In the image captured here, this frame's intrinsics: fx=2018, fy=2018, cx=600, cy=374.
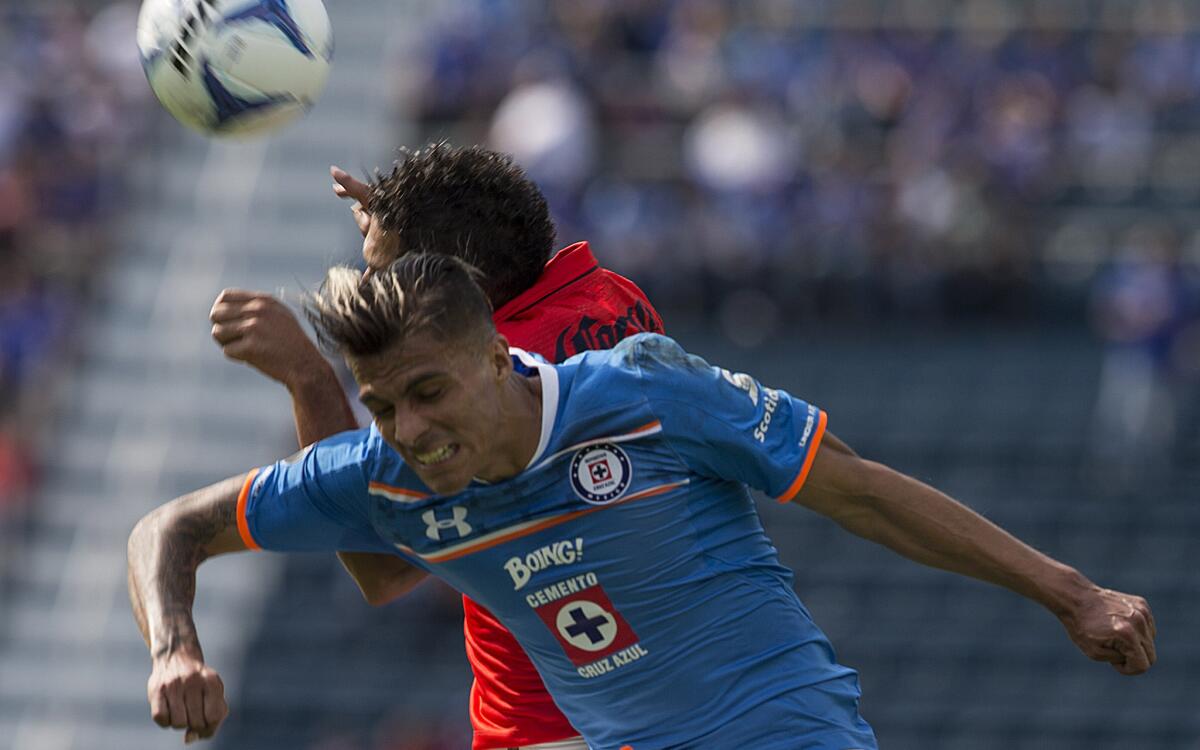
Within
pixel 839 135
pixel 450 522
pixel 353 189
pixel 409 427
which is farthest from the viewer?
pixel 839 135

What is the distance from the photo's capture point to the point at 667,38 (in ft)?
50.4

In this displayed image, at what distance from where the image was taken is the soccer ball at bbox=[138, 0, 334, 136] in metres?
5.11

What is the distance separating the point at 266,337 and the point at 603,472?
92 centimetres

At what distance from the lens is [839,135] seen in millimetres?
14602

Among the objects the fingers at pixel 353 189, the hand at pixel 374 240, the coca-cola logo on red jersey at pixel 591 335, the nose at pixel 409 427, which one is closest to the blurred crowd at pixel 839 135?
the fingers at pixel 353 189

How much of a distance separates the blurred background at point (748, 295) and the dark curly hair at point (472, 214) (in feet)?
24.2

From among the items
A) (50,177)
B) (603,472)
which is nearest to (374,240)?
(603,472)

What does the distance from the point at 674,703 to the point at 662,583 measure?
0.86 ft

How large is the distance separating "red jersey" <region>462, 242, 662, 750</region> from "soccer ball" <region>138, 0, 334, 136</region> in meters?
0.91

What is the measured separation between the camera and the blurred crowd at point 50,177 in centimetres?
1463

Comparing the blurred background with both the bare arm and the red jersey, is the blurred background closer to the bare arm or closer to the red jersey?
the red jersey

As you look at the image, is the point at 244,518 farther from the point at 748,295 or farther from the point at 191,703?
the point at 748,295

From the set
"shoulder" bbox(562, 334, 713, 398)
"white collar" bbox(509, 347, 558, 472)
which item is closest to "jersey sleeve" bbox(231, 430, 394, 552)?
"white collar" bbox(509, 347, 558, 472)

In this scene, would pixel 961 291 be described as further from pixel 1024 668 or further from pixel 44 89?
pixel 44 89
